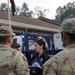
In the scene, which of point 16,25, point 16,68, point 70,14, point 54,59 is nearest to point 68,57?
point 54,59

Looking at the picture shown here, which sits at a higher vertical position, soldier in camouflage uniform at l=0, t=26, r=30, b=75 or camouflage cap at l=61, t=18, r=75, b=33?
camouflage cap at l=61, t=18, r=75, b=33

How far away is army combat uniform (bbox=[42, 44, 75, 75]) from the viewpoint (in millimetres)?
2645

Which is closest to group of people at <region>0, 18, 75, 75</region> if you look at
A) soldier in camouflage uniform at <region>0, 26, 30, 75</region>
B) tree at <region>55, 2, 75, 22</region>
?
soldier in camouflage uniform at <region>0, 26, 30, 75</region>

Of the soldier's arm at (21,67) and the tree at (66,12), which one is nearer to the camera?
the soldier's arm at (21,67)

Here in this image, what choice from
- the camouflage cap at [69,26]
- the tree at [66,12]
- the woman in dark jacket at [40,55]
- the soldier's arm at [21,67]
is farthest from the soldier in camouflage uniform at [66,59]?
the tree at [66,12]

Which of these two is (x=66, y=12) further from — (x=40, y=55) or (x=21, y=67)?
(x=21, y=67)

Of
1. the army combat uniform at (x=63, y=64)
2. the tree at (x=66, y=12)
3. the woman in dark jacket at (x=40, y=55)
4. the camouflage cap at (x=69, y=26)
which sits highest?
the tree at (x=66, y=12)

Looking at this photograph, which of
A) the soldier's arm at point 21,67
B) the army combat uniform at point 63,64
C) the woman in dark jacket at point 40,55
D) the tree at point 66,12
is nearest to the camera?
the army combat uniform at point 63,64

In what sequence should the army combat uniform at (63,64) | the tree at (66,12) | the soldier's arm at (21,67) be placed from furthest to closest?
1. the tree at (66,12)
2. the soldier's arm at (21,67)
3. the army combat uniform at (63,64)

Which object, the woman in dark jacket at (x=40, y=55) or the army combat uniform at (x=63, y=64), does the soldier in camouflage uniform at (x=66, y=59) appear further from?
the woman in dark jacket at (x=40, y=55)

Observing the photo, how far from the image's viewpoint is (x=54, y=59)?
270 cm

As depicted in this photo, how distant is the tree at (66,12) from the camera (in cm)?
6017

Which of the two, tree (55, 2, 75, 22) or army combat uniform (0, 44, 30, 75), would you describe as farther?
tree (55, 2, 75, 22)

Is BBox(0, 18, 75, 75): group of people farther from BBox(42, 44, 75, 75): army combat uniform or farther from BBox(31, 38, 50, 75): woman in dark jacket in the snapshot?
BBox(31, 38, 50, 75): woman in dark jacket
